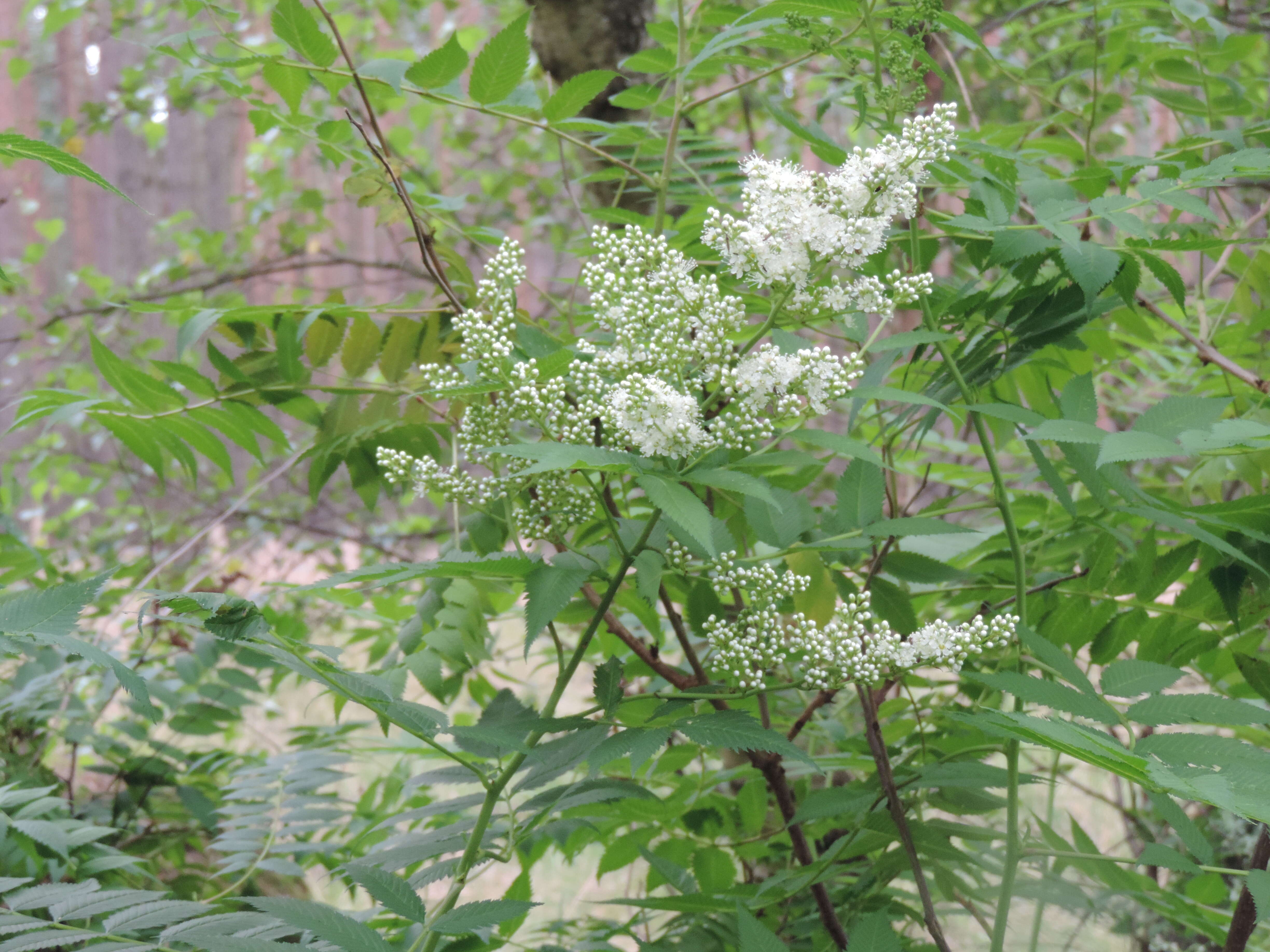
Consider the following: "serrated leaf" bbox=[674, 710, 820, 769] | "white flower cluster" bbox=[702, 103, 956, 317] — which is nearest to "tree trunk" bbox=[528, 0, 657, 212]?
"white flower cluster" bbox=[702, 103, 956, 317]

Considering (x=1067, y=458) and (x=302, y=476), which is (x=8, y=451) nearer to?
(x=302, y=476)

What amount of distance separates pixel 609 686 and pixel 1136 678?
0.35 metres

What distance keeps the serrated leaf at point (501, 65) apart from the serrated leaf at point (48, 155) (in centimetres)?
34

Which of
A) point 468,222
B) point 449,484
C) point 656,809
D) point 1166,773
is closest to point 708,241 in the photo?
point 449,484

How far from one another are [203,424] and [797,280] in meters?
0.66

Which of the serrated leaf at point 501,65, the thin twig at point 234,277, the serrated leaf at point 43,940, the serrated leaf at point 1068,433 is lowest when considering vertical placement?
the serrated leaf at point 43,940

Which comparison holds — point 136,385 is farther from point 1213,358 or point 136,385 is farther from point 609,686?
point 1213,358

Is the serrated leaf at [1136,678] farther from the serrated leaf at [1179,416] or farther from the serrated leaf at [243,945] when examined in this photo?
the serrated leaf at [243,945]

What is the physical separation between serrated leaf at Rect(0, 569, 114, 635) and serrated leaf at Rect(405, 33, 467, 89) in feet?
1.68

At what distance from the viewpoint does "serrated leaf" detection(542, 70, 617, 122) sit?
0.86 meters

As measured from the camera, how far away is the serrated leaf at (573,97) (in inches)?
33.8

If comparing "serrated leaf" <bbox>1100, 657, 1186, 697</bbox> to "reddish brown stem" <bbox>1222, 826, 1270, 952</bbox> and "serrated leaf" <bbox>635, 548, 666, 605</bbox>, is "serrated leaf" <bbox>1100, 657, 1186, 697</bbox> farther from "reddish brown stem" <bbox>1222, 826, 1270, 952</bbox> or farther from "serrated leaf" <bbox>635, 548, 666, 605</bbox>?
"serrated leaf" <bbox>635, 548, 666, 605</bbox>

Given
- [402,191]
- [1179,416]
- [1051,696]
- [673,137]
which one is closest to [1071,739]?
[1051,696]

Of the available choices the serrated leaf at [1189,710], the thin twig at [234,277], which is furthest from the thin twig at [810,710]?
the thin twig at [234,277]
